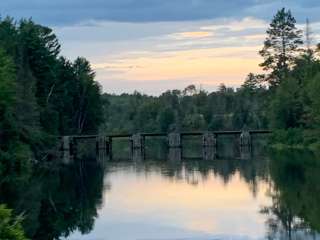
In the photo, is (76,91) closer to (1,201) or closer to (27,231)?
(1,201)

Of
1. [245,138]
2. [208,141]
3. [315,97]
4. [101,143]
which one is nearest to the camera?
[315,97]

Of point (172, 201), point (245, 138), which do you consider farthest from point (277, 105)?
point (172, 201)

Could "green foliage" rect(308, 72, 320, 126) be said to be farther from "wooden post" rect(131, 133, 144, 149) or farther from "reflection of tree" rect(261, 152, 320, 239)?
"wooden post" rect(131, 133, 144, 149)

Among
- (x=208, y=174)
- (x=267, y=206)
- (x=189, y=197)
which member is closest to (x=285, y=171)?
(x=208, y=174)

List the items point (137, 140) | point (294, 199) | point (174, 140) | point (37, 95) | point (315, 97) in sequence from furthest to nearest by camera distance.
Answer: point (174, 140) < point (137, 140) < point (37, 95) < point (315, 97) < point (294, 199)

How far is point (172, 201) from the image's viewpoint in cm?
5103

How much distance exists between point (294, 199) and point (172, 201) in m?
7.20

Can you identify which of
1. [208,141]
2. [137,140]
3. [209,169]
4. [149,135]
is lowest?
[209,169]

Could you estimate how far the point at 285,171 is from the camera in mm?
69438

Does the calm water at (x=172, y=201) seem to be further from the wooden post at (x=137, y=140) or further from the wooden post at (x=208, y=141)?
the wooden post at (x=137, y=140)

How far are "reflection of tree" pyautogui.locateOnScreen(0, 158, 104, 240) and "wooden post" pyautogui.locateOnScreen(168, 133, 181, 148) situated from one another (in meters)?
51.4

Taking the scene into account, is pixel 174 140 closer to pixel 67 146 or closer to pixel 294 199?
pixel 67 146

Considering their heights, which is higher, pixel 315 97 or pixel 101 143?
pixel 315 97

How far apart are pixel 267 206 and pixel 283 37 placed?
273 ft
